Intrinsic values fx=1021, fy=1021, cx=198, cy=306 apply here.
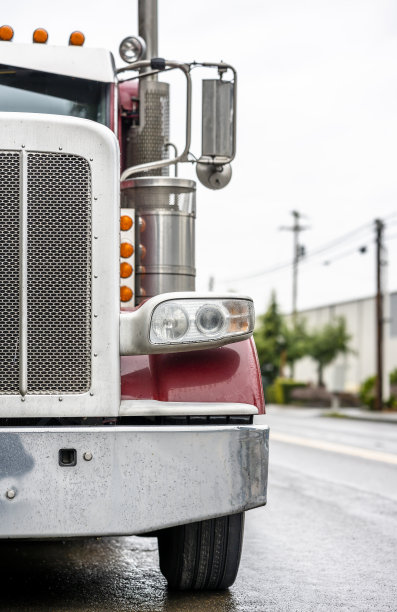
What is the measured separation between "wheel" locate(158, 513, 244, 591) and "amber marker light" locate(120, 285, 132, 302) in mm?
1207

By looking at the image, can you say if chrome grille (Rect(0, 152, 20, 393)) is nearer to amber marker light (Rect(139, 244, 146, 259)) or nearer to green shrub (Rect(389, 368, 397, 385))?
amber marker light (Rect(139, 244, 146, 259))

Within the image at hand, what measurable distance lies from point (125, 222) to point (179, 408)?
1602 mm

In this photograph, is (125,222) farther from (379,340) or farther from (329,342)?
(329,342)

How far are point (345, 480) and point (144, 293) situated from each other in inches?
245

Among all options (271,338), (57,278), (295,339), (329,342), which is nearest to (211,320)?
Answer: (57,278)

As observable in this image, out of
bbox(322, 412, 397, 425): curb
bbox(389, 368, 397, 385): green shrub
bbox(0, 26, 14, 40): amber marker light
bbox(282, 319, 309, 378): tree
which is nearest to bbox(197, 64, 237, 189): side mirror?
bbox(0, 26, 14, 40): amber marker light

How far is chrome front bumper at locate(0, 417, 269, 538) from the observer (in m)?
4.06

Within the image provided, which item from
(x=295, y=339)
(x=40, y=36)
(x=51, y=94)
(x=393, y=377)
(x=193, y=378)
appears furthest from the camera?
(x=295, y=339)

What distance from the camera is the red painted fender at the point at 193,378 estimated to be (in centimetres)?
437

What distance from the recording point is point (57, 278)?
4242mm

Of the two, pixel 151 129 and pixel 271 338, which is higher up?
pixel 151 129

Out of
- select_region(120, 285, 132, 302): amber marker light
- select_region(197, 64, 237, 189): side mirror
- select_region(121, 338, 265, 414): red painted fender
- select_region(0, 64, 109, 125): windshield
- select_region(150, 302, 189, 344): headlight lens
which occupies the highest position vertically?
select_region(0, 64, 109, 125): windshield

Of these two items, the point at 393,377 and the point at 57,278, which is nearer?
the point at 57,278

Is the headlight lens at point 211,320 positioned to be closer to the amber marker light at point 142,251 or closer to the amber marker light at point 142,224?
the amber marker light at point 142,251
